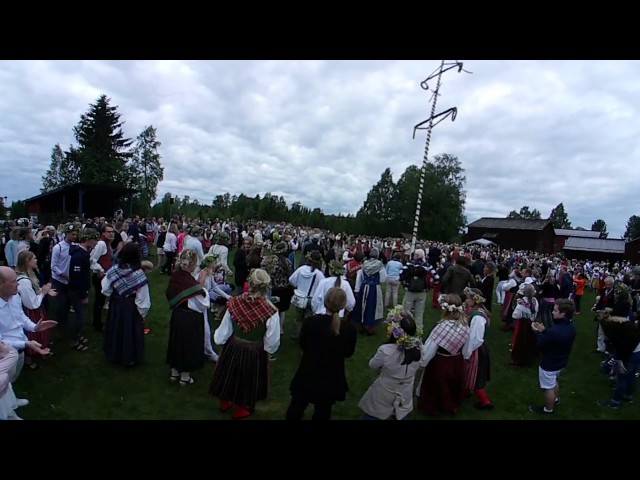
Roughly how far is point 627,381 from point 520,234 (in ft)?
179

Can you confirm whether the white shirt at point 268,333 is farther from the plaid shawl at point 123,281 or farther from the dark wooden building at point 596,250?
the dark wooden building at point 596,250

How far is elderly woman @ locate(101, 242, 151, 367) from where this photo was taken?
594cm

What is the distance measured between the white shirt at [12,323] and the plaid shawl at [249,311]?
2.14 m

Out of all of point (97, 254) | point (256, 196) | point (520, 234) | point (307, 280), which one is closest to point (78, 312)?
point (97, 254)

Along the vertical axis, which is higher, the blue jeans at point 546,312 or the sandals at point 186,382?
the blue jeans at point 546,312

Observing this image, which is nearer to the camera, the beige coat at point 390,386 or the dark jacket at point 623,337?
the beige coat at point 390,386

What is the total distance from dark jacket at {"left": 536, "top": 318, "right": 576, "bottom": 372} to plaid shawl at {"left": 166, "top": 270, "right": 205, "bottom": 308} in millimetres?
5039

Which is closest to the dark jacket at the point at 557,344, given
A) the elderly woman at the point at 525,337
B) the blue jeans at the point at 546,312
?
the elderly woman at the point at 525,337

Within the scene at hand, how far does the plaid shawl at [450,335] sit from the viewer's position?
206 inches

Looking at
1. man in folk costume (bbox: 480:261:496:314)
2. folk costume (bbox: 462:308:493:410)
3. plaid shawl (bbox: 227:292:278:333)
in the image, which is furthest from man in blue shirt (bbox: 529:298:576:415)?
man in folk costume (bbox: 480:261:496:314)

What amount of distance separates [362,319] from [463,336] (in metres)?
3.90

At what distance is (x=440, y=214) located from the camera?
180 feet
